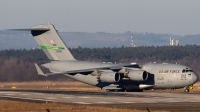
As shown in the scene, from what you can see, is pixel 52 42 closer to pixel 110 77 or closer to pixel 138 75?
pixel 110 77

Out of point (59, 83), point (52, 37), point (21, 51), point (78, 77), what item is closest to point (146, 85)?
point (78, 77)

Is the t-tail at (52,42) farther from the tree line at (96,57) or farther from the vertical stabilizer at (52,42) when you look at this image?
the tree line at (96,57)

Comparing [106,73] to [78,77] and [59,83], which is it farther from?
[59,83]

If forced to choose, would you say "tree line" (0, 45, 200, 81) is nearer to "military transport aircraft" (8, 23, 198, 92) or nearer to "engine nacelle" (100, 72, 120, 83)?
"military transport aircraft" (8, 23, 198, 92)

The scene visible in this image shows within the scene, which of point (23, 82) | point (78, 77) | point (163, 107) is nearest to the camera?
point (163, 107)

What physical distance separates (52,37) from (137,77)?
8.72 meters

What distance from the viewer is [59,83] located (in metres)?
58.4

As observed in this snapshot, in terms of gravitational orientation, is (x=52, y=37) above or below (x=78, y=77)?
above

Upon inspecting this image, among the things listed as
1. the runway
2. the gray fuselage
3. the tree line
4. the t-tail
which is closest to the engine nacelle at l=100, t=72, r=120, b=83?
the gray fuselage

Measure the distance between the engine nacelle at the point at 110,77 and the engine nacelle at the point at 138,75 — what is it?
0.98 meters

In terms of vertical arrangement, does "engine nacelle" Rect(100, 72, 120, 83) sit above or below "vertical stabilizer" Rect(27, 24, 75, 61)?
below

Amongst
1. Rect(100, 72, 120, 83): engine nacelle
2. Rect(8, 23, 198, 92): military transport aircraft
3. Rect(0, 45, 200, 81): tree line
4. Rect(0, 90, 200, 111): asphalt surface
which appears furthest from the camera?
Rect(0, 45, 200, 81): tree line

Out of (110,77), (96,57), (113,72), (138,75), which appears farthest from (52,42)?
(96,57)

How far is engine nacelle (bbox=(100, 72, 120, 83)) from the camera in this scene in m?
42.2
